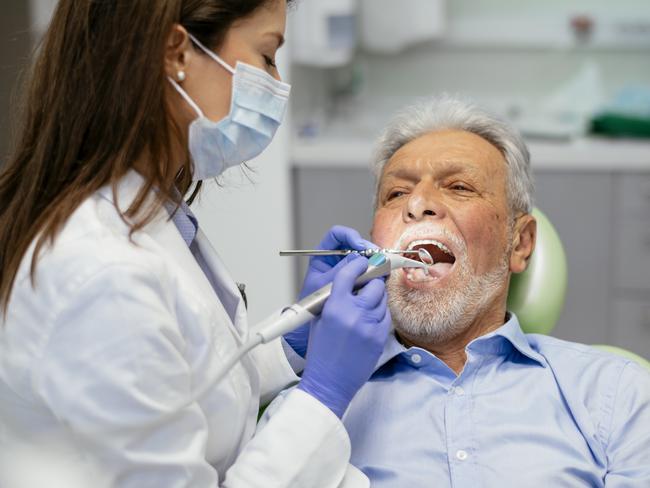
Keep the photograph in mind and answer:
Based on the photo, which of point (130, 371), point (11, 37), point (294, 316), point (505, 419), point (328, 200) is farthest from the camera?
point (328, 200)

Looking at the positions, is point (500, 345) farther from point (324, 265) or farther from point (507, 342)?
point (324, 265)

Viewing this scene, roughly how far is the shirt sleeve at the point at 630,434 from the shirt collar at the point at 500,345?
166mm

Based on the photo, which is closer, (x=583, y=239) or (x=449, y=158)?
(x=449, y=158)

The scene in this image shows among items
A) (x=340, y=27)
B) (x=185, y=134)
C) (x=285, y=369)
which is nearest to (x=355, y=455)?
(x=285, y=369)

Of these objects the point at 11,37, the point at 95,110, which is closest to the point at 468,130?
the point at 95,110

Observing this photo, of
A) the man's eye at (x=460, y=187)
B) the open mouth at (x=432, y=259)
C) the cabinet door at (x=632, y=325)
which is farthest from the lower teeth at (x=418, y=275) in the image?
the cabinet door at (x=632, y=325)

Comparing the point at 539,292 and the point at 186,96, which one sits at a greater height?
the point at 186,96

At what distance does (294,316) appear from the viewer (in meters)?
1.35

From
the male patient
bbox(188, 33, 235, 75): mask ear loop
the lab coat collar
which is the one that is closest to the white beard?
the male patient

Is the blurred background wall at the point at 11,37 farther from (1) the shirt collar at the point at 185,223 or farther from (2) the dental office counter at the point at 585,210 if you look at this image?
(1) the shirt collar at the point at 185,223

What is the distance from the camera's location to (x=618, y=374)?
1658mm

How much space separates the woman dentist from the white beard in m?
0.29

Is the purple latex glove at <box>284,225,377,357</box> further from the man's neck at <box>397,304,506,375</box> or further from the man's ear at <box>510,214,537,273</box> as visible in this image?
the man's ear at <box>510,214,537,273</box>

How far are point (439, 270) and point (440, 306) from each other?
70 millimetres
